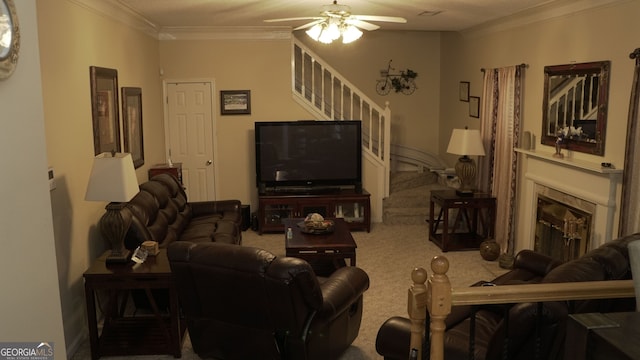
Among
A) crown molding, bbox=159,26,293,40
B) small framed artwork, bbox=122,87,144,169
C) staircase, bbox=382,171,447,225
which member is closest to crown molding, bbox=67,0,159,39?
crown molding, bbox=159,26,293,40

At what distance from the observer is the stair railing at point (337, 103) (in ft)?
23.7

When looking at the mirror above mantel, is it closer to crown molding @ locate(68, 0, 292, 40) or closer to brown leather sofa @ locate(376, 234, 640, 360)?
brown leather sofa @ locate(376, 234, 640, 360)

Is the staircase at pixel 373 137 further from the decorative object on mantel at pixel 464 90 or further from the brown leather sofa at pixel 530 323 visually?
the brown leather sofa at pixel 530 323

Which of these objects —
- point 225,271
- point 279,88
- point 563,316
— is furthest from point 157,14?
point 563,316

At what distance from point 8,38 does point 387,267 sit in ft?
14.3

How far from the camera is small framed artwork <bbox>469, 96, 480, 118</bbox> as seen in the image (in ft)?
22.6

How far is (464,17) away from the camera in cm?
597

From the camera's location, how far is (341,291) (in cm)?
337

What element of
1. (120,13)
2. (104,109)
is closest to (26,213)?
(104,109)

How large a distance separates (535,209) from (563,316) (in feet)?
10.6

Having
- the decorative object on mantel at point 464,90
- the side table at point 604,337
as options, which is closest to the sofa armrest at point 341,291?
the side table at point 604,337

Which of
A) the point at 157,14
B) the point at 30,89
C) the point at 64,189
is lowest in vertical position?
the point at 64,189

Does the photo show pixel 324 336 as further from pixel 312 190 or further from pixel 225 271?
pixel 312 190

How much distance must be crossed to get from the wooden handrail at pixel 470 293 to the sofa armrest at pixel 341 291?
0.98 m
